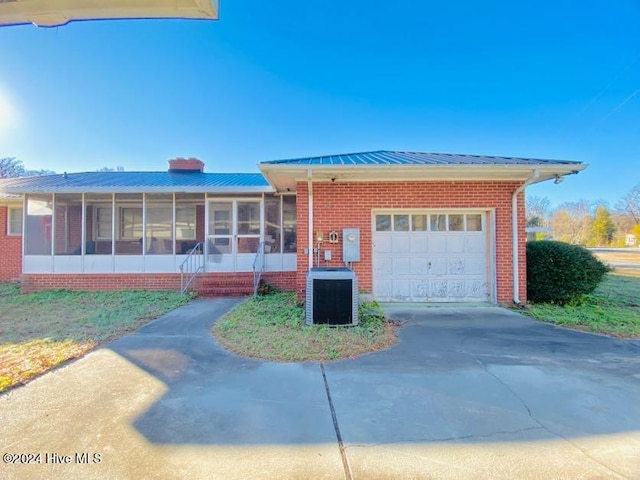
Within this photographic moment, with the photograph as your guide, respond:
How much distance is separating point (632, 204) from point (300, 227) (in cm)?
7292

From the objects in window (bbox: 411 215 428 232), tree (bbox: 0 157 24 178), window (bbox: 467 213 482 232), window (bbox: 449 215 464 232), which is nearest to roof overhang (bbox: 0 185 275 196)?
window (bbox: 411 215 428 232)

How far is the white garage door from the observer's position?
7.40 meters

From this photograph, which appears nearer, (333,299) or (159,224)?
(333,299)

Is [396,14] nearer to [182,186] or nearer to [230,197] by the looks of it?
[230,197]

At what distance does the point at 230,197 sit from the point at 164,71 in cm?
620

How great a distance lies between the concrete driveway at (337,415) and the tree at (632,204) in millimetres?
70393

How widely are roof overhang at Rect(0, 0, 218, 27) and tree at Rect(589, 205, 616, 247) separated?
64492 mm

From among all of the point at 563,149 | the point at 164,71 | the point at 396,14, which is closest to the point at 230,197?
the point at 164,71

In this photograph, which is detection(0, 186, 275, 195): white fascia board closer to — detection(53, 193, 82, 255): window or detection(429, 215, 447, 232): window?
detection(53, 193, 82, 255): window

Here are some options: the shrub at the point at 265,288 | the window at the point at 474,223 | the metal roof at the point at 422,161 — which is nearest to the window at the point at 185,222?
the shrub at the point at 265,288

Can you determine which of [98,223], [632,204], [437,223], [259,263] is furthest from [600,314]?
[632,204]

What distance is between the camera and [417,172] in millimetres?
6770

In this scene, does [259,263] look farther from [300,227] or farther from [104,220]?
[104,220]

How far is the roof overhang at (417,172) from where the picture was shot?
6422 mm
